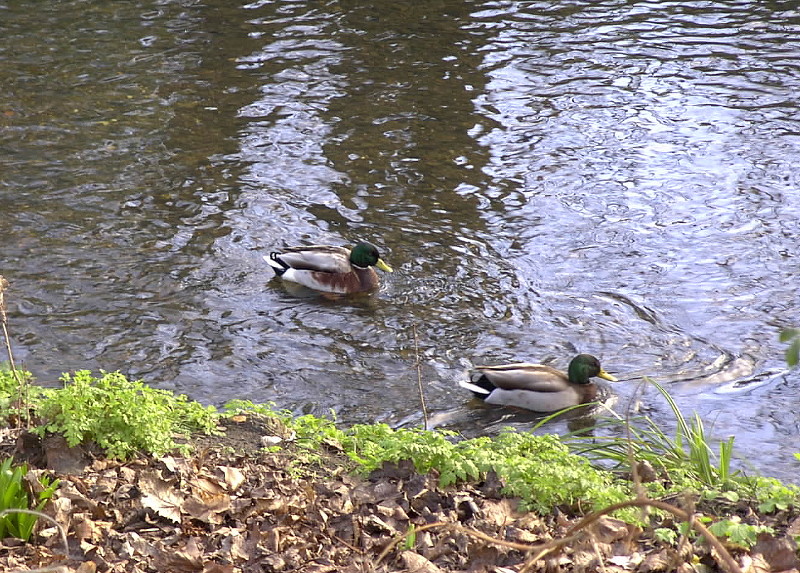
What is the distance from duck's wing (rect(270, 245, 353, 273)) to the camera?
8.48 m

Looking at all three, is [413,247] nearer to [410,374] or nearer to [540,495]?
[410,374]

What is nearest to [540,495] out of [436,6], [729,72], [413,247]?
[413,247]

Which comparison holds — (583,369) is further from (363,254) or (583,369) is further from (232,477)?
(232,477)

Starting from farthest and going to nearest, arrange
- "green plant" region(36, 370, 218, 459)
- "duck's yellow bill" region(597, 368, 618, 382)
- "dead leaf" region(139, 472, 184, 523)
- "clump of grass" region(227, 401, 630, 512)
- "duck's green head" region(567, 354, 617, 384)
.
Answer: "duck's yellow bill" region(597, 368, 618, 382)
"duck's green head" region(567, 354, 617, 384)
"green plant" region(36, 370, 218, 459)
"clump of grass" region(227, 401, 630, 512)
"dead leaf" region(139, 472, 184, 523)

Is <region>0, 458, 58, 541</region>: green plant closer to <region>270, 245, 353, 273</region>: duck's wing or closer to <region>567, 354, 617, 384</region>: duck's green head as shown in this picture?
<region>567, 354, 617, 384</region>: duck's green head

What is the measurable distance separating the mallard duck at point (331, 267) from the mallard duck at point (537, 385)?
5.88ft

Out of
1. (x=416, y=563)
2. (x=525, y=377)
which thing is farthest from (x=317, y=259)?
(x=416, y=563)

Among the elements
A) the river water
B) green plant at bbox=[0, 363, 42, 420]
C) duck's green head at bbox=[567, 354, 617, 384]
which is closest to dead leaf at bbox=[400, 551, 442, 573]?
green plant at bbox=[0, 363, 42, 420]

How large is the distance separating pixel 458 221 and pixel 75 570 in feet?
20.8

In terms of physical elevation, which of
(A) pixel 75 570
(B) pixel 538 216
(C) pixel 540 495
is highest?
(A) pixel 75 570

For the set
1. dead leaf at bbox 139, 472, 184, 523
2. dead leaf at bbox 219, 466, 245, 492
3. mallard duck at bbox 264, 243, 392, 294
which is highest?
dead leaf at bbox 139, 472, 184, 523

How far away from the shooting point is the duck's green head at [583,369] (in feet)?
23.0

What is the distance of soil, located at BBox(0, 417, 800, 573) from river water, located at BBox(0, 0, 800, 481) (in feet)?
5.69

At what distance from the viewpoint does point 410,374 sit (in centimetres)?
724
